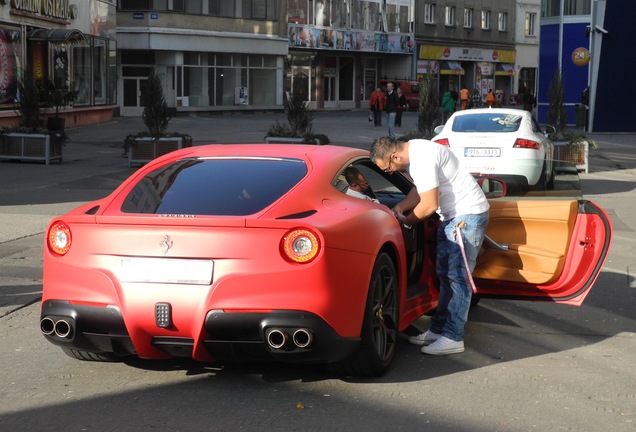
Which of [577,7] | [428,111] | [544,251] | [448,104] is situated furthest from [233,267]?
[577,7]

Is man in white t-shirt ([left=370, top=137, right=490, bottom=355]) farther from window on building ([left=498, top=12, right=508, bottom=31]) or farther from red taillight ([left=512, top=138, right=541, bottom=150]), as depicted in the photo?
window on building ([left=498, top=12, right=508, bottom=31])

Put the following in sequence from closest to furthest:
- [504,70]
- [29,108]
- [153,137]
Answer: [153,137] → [29,108] → [504,70]

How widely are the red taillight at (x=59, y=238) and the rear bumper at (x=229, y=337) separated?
0.29 metres

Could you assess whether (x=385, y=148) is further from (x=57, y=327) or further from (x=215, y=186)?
(x=57, y=327)

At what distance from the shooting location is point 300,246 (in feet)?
18.8

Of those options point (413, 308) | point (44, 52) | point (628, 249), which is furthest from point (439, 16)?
point (413, 308)

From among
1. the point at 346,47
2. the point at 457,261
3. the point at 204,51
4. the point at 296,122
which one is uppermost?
the point at 346,47

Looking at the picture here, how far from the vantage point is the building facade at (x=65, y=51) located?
33844 millimetres

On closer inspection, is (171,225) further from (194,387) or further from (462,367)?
(462,367)

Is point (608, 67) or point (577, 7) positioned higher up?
point (577, 7)

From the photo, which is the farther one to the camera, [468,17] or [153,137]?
[468,17]

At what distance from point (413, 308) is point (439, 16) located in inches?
2868

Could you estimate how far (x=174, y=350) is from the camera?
5875mm

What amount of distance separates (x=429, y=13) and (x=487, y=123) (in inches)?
2408
